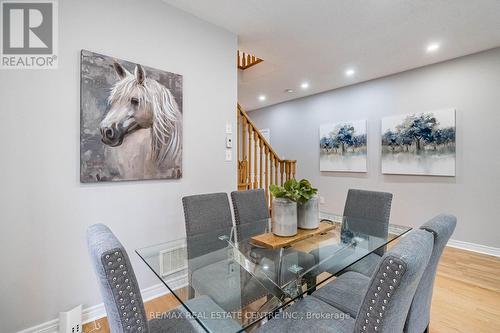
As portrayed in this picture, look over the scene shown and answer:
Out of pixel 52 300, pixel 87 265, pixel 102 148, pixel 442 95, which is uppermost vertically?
pixel 442 95

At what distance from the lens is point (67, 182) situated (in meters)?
1.71

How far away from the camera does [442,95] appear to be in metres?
3.40

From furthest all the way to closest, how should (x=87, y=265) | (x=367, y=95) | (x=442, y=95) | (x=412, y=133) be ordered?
1. (x=367, y=95)
2. (x=412, y=133)
3. (x=442, y=95)
4. (x=87, y=265)

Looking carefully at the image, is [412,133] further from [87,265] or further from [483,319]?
[87,265]

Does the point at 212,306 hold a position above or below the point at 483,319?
above

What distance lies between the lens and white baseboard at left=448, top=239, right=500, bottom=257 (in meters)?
3.02

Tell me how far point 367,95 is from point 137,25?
3.74 meters

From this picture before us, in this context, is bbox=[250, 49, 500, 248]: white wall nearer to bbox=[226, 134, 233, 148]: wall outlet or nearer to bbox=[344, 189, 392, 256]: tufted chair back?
bbox=[344, 189, 392, 256]: tufted chair back

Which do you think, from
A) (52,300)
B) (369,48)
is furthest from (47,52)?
(369,48)

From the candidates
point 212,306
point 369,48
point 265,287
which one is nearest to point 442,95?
point 369,48

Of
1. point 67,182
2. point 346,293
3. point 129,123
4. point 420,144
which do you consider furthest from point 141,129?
point 420,144

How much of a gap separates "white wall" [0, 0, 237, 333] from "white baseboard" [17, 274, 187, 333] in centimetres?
4

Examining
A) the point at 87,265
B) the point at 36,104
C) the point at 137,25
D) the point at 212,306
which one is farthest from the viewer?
the point at 137,25

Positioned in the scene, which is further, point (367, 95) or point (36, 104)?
point (367, 95)
